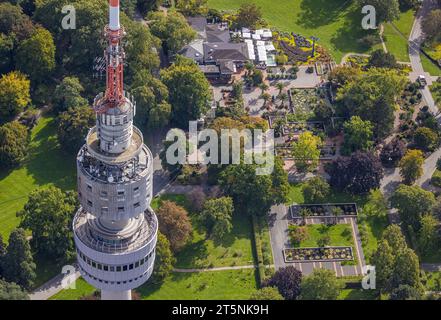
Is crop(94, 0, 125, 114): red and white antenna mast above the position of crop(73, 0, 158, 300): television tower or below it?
above

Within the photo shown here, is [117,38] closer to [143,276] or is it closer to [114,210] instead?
[114,210]

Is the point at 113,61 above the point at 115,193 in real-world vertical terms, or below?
above

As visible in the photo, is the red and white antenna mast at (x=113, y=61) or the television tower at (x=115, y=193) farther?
the television tower at (x=115, y=193)

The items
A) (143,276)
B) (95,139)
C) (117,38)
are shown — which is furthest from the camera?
(143,276)

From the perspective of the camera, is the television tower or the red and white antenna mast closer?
the red and white antenna mast

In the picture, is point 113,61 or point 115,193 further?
point 115,193
